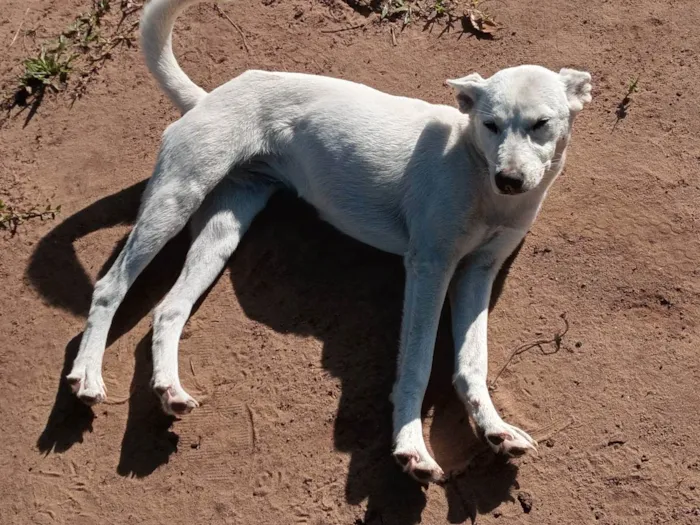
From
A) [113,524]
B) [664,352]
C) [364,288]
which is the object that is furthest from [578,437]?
[113,524]

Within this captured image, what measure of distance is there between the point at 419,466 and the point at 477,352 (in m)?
A: 0.72

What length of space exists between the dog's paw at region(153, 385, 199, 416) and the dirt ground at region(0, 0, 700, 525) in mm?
189

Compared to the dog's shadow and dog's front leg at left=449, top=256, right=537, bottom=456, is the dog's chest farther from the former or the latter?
the dog's shadow

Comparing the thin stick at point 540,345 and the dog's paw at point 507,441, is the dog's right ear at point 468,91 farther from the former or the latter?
the dog's paw at point 507,441

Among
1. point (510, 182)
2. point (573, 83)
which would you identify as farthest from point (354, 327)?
point (573, 83)

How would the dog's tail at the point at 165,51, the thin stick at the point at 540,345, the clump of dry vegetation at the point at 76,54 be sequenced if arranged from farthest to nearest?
the clump of dry vegetation at the point at 76,54 < the dog's tail at the point at 165,51 < the thin stick at the point at 540,345

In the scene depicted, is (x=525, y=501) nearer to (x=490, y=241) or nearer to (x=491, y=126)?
(x=490, y=241)

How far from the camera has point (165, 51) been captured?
4867 mm

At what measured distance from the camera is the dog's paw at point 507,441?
391 cm

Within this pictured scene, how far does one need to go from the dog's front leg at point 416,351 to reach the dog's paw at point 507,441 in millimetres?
310

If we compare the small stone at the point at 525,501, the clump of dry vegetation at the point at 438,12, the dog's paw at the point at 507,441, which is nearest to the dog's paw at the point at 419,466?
the dog's paw at the point at 507,441

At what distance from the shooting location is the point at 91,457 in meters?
4.27

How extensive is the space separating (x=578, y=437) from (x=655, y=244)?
4.44 ft

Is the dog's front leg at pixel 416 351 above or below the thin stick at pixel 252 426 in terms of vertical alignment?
above
